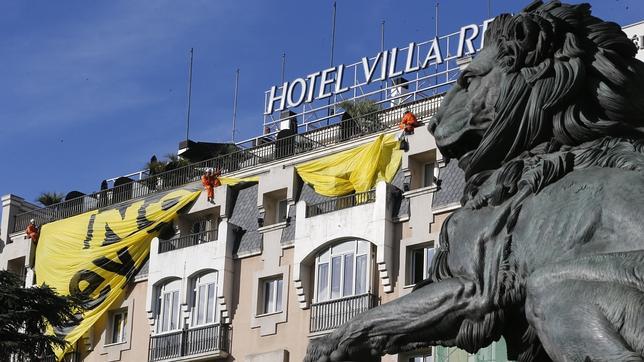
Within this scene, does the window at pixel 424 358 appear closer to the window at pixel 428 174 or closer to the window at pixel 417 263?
the window at pixel 417 263

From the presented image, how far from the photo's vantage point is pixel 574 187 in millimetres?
5594

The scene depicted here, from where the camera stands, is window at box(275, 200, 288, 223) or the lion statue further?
window at box(275, 200, 288, 223)

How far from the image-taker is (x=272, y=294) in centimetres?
5100

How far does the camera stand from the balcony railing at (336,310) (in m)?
46.6

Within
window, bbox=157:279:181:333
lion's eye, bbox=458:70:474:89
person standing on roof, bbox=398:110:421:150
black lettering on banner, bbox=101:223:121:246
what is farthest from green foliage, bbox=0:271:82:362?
lion's eye, bbox=458:70:474:89

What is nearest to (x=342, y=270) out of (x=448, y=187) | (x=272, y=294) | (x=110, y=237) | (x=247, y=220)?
(x=272, y=294)

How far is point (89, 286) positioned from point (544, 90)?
51.4 m

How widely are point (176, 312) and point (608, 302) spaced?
1906 inches

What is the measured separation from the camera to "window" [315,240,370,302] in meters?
47.6

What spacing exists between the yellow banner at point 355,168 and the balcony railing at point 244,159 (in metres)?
1.24

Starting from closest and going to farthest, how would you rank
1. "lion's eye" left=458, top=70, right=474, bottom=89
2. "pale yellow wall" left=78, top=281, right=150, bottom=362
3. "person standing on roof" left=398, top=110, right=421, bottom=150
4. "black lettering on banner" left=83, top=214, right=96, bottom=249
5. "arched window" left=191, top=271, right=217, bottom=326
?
"lion's eye" left=458, top=70, right=474, bottom=89 → "person standing on roof" left=398, top=110, right=421, bottom=150 → "arched window" left=191, top=271, right=217, bottom=326 → "pale yellow wall" left=78, top=281, right=150, bottom=362 → "black lettering on banner" left=83, top=214, right=96, bottom=249

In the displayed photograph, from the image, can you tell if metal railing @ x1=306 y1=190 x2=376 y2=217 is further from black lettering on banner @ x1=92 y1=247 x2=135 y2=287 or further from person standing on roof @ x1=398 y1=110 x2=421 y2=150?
black lettering on banner @ x1=92 y1=247 x2=135 y2=287

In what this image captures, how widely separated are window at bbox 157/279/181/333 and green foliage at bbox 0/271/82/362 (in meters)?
7.35

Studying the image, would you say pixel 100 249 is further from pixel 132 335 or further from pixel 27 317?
pixel 27 317
